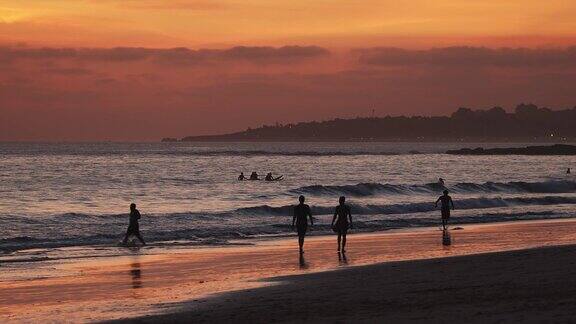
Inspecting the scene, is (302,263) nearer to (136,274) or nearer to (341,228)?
(341,228)

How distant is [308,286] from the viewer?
1723 cm

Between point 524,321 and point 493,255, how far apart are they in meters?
10.6

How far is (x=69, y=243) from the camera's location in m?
28.8

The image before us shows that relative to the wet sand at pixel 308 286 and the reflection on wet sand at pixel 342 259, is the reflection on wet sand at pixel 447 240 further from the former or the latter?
the reflection on wet sand at pixel 342 259

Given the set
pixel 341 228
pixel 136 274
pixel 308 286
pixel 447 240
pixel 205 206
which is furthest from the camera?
pixel 205 206

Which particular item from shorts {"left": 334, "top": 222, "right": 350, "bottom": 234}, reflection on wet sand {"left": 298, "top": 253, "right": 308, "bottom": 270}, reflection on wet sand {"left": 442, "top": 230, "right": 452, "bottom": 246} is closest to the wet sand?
reflection on wet sand {"left": 298, "top": 253, "right": 308, "bottom": 270}

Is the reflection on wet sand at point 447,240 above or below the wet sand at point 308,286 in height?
below

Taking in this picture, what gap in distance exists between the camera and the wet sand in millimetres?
13766

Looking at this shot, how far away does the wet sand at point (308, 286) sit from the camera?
13.8m

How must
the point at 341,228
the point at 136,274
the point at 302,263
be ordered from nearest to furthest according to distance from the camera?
the point at 136,274
the point at 302,263
the point at 341,228

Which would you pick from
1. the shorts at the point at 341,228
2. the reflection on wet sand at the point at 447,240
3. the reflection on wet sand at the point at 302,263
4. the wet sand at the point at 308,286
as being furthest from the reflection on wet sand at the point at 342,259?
the reflection on wet sand at the point at 447,240

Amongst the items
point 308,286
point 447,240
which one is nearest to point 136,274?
point 308,286

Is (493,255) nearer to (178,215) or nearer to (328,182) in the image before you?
A: (178,215)

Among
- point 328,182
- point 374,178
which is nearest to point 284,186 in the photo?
point 328,182
